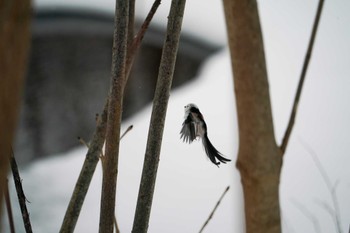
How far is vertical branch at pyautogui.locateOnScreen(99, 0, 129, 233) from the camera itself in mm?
542

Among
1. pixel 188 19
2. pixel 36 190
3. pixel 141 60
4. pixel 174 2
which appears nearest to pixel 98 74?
pixel 141 60

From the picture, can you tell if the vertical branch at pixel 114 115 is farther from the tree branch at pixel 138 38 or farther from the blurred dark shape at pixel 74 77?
the blurred dark shape at pixel 74 77

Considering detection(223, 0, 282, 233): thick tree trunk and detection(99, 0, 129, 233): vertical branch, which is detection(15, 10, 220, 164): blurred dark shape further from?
detection(223, 0, 282, 233): thick tree trunk

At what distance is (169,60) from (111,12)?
2661 mm

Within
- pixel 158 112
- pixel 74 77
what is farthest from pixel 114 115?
pixel 74 77

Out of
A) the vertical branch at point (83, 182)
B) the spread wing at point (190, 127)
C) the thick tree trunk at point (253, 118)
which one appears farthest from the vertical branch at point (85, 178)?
the thick tree trunk at point (253, 118)

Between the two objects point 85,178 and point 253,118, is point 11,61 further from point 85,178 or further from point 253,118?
point 85,178

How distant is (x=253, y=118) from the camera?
0.33 metres

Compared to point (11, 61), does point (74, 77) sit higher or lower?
higher

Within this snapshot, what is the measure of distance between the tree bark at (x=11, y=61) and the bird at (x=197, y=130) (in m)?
0.40

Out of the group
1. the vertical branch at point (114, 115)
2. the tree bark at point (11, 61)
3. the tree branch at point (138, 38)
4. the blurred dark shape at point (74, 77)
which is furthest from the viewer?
the blurred dark shape at point (74, 77)

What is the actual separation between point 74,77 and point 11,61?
2540 mm

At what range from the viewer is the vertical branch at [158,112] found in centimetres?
57

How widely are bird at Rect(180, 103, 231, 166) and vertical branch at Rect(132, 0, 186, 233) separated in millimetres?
96
